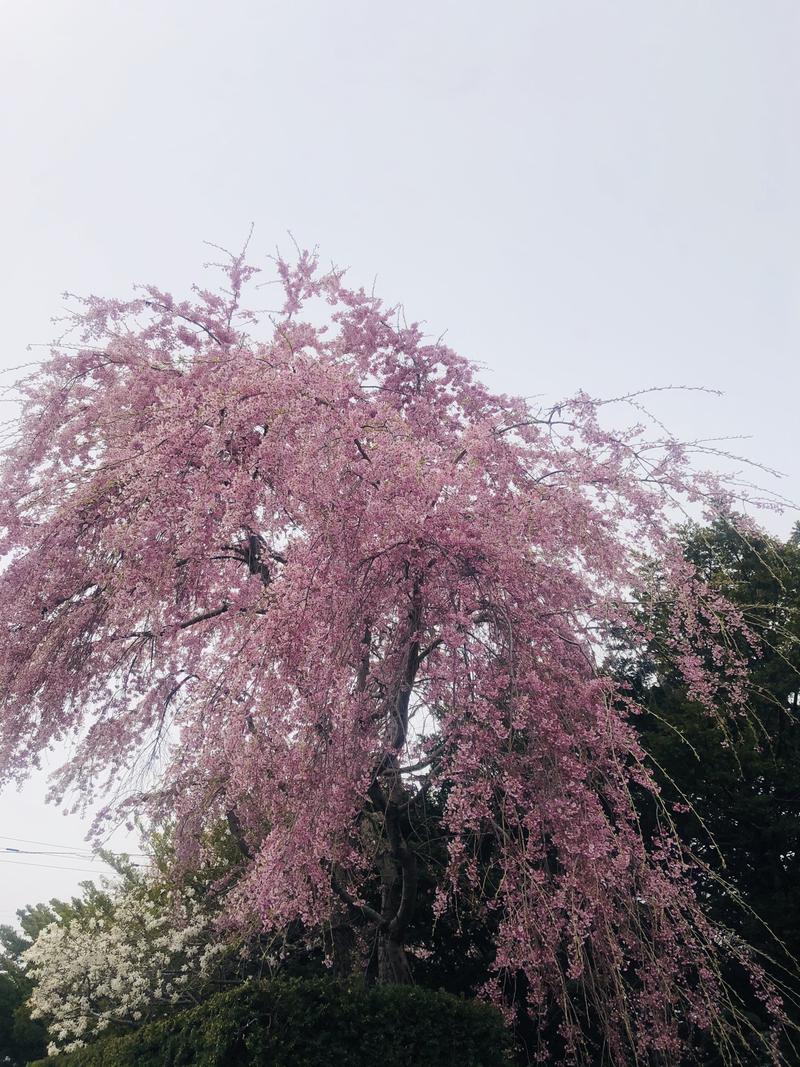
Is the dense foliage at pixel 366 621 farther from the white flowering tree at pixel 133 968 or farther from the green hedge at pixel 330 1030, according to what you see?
the white flowering tree at pixel 133 968

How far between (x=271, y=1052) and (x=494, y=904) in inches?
80.2

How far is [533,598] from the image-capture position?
4824mm

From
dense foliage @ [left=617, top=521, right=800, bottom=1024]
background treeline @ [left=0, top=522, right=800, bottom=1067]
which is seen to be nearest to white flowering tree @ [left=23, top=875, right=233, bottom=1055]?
background treeline @ [left=0, top=522, right=800, bottom=1067]

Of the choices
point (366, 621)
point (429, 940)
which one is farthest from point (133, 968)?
point (366, 621)

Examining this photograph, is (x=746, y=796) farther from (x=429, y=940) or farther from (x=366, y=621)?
(x=366, y=621)

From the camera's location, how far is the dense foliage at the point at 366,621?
4.16 m

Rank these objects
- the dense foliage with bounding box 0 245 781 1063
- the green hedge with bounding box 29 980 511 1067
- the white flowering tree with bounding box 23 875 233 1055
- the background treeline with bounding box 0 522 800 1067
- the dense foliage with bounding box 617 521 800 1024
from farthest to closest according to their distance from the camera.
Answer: the dense foliage with bounding box 617 521 800 1024
the white flowering tree with bounding box 23 875 233 1055
the background treeline with bounding box 0 522 800 1067
the green hedge with bounding box 29 980 511 1067
the dense foliage with bounding box 0 245 781 1063

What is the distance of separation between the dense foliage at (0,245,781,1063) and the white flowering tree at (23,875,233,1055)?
150 inches

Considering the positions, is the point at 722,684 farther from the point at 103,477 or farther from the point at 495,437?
the point at 103,477

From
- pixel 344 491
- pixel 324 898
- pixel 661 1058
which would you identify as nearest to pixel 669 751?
pixel 661 1058

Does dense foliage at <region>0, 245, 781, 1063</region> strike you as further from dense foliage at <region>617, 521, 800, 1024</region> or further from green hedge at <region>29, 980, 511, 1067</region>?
dense foliage at <region>617, 521, 800, 1024</region>

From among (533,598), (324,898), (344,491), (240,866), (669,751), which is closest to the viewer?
(344,491)

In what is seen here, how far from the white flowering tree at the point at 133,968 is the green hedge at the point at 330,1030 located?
9.83ft

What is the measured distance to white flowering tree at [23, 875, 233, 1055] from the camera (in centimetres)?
880
